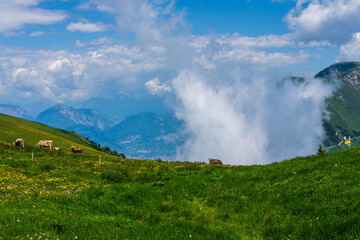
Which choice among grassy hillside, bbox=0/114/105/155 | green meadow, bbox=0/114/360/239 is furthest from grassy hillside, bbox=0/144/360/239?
grassy hillside, bbox=0/114/105/155

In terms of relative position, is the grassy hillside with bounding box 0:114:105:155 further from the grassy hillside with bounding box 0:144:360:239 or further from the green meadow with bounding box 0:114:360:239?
the green meadow with bounding box 0:114:360:239

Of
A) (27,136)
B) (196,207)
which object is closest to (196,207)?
(196,207)

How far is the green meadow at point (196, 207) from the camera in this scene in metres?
9.02

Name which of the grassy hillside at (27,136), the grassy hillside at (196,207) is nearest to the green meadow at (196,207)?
the grassy hillside at (196,207)

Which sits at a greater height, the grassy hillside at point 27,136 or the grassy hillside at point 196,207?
the grassy hillside at point 27,136

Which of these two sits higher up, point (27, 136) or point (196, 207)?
point (27, 136)

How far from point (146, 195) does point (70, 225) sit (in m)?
6.20

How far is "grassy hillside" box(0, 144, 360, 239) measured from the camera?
9023 millimetres

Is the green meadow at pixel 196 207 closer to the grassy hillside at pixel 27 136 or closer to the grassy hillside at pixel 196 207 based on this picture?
the grassy hillside at pixel 196 207

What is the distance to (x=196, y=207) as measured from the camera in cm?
1348

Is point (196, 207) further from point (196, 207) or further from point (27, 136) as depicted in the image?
point (27, 136)

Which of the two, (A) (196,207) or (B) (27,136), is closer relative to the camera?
(A) (196,207)

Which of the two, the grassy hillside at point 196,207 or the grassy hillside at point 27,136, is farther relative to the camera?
the grassy hillside at point 27,136

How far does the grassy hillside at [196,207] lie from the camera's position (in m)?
9.02
